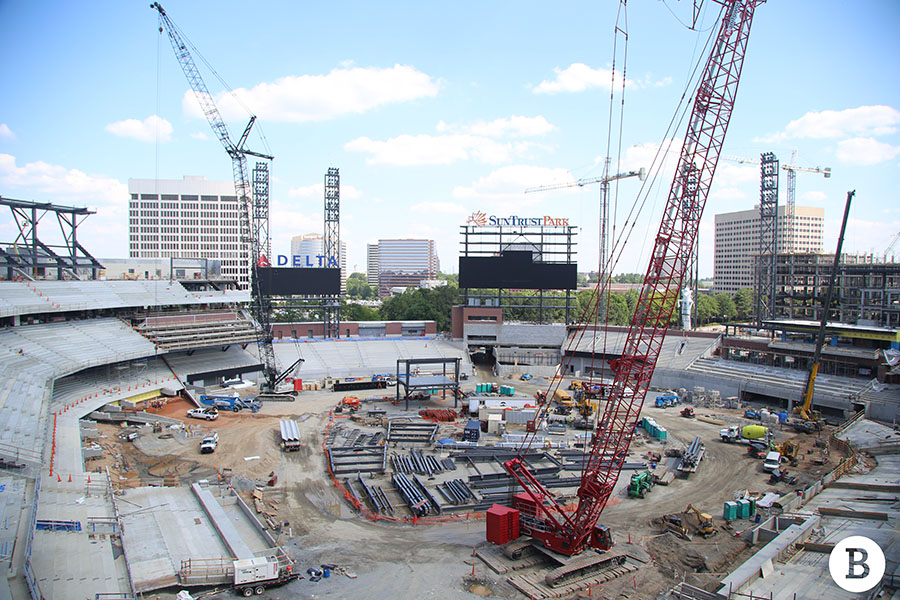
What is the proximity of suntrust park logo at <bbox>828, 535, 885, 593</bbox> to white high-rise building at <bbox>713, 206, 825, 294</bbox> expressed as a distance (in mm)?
160086

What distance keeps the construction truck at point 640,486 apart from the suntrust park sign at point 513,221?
47.3 metres

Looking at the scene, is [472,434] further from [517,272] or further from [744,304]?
[744,304]

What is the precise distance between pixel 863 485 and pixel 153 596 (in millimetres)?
33094

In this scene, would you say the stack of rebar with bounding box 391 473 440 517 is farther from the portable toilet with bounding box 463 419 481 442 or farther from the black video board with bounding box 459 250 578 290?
the black video board with bounding box 459 250 578 290

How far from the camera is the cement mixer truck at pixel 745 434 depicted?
41.0 meters

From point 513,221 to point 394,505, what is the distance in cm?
5161

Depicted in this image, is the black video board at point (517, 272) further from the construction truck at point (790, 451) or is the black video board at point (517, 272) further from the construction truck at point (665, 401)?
the construction truck at point (790, 451)

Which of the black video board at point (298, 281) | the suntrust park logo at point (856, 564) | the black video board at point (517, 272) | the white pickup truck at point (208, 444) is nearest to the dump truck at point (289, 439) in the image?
the white pickup truck at point (208, 444)

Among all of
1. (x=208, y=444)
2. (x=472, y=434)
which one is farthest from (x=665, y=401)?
(x=208, y=444)

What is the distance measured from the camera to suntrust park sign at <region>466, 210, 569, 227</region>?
2980 inches

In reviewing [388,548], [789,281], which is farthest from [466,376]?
[789,281]

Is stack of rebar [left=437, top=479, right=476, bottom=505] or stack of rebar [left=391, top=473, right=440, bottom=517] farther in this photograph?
stack of rebar [left=437, top=479, right=476, bottom=505]

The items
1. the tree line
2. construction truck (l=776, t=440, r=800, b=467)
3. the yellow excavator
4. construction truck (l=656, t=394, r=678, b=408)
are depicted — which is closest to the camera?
construction truck (l=776, t=440, r=800, b=467)

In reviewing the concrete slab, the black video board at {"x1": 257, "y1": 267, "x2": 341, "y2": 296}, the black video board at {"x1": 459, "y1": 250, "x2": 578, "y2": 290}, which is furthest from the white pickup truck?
the black video board at {"x1": 459, "y1": 250, "x2": 578, "y2": 290}
